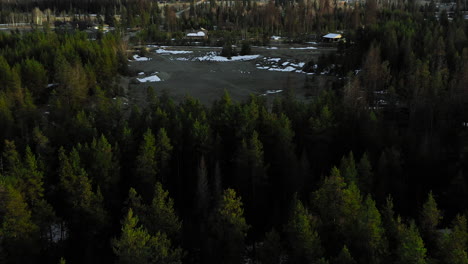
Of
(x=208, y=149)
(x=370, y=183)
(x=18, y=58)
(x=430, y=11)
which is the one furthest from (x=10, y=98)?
(x=430, y=11)

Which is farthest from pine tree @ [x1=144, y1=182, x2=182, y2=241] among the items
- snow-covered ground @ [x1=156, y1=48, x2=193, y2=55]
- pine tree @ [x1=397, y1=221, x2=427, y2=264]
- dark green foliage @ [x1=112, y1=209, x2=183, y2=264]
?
snow-covered ground @ [x1=156, y1=48, x2=193, y2=55]

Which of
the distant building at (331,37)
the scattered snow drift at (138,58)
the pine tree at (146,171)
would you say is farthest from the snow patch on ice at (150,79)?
the distant building at (331,37)

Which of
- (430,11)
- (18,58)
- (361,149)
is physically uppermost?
(430,11)

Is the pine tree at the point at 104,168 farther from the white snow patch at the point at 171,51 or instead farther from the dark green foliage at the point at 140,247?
the white snow patch at the point at 171,51

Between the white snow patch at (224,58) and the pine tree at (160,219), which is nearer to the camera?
the pine tree at (160,219)

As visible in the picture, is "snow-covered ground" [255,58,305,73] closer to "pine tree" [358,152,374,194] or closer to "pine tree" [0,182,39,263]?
"pine tree" [358,152,374,194]

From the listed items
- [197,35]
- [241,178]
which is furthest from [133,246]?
[197,35]

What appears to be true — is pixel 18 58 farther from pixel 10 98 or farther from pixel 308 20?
pixel 308 20

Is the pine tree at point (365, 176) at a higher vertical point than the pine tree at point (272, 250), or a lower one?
higher
